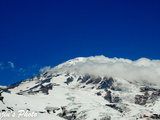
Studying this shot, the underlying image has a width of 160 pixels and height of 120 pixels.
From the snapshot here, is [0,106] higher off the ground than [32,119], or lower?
higher

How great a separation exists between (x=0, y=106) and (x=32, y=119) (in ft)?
125

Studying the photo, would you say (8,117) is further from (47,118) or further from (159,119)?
(159,119)

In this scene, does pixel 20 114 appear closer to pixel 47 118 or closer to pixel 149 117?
pixel 47 118

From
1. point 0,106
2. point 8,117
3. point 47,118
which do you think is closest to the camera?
point 8,117

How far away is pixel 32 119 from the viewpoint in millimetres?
65938

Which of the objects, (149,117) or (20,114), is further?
(149,117)

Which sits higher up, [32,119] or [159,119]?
[159,119]

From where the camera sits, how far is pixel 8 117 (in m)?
63.9

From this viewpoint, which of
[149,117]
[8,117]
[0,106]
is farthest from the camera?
[149,117]

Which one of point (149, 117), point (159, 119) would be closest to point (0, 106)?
point (149, 117)

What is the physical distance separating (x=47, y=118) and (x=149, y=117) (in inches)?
4437

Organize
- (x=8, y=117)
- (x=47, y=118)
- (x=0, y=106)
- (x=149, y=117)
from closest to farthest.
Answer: (x=8, y=117) < (x=47, y=118) < (x=0, y=106) < (x=149, y=117)

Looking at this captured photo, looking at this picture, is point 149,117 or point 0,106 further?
point 149,117

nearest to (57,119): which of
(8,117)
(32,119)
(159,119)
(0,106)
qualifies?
(32,119)
